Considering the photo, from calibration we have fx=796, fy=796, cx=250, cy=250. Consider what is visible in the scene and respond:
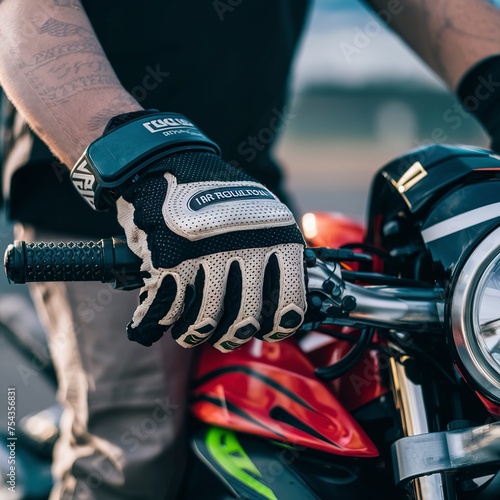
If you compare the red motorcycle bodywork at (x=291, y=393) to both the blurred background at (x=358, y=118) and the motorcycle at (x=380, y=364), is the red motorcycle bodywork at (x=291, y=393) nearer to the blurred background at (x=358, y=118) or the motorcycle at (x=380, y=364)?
the motorcycle at (x=380, y=364)

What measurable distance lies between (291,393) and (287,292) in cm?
28

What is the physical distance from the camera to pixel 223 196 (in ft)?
2.85

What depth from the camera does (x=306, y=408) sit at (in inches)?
43.0

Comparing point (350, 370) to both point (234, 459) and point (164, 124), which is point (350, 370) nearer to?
point (234, 459)

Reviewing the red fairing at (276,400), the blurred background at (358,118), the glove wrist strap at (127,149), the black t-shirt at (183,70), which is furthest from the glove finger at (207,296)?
the blurred background at (358,118)

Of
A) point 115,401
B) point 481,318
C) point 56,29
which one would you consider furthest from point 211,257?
point 115,401

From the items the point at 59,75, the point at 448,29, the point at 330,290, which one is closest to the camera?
the point at 330,290

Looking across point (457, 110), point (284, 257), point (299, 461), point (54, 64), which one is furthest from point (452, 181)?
point (457, 110)

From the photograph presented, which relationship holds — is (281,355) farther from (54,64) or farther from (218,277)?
(54,64)

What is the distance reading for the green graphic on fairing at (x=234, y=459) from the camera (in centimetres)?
104

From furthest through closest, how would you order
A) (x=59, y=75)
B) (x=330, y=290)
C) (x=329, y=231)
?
(x=329, y=231) → (x=59, y=75) → (x=330, y=290)

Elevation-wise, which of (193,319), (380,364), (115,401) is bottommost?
(115,401)
